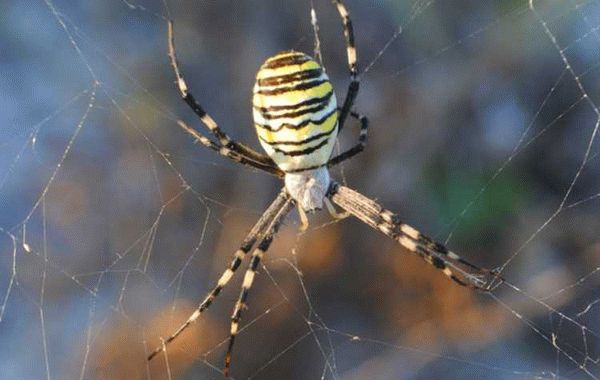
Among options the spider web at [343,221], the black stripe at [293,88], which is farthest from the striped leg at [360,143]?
the spider web at [343,221]

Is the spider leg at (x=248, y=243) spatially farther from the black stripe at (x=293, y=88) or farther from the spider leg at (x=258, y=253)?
the black stripe at (x=293, y=88)

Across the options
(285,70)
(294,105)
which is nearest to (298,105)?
(294,105)

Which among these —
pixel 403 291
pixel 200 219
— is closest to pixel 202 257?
pixel 200 219

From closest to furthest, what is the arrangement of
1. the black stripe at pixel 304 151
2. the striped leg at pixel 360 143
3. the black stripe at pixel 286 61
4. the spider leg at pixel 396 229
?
the black stripe at pixel 286 61 → the black stripe at pixel 304 151 → the striped leg at pixel 360 143 → the spider leg at pixel 396 229

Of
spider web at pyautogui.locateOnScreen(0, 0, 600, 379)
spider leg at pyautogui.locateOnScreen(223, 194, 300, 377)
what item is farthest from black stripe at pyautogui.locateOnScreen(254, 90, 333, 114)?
spider web at pyautogui.locateOnScreen(0, 0, 600, 379)

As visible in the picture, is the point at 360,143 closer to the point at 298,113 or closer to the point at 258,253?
the point at 298,113

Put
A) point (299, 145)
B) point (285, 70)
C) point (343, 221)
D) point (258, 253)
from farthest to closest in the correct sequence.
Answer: point (343, 221)
point (258, 253)
point (299, 145)
point (285, 70)
